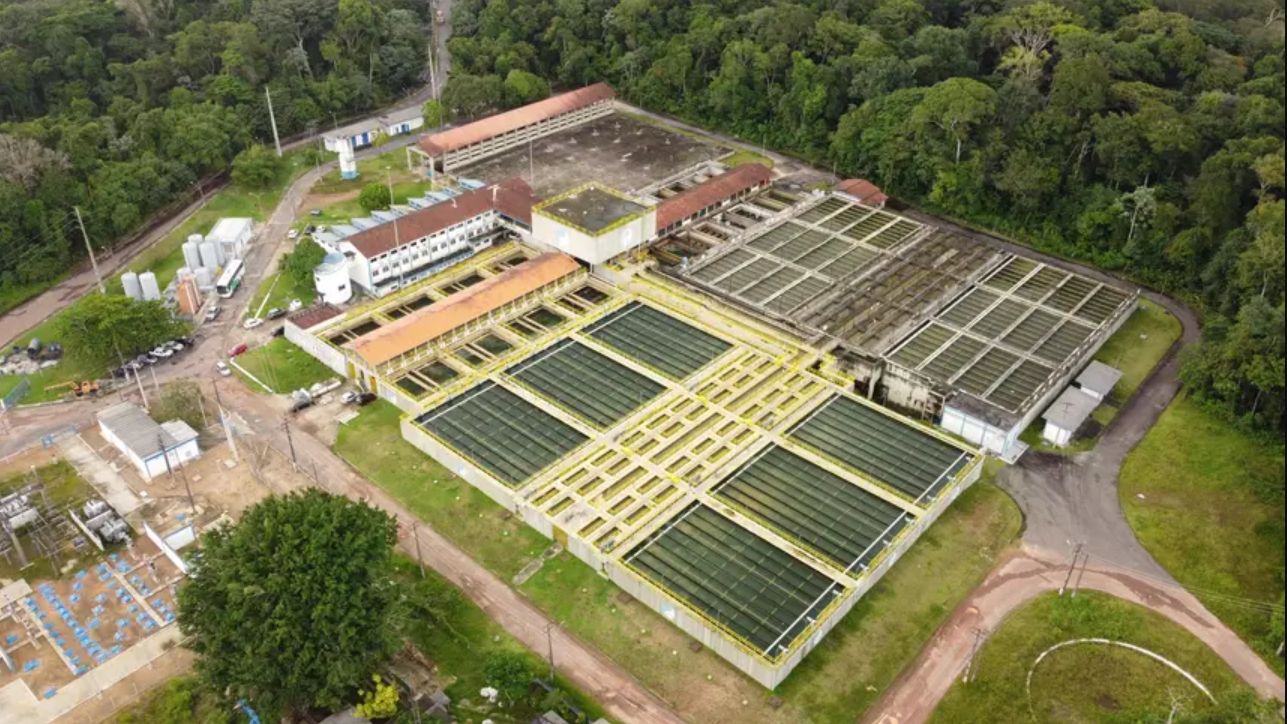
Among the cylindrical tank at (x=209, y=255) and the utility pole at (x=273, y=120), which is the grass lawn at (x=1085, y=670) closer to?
the cylindrical tank at (x=209, y=255)

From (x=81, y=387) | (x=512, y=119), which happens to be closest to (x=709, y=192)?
(x=512, y=119)

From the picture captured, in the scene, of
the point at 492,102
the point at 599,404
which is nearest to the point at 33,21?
the point at 492,102

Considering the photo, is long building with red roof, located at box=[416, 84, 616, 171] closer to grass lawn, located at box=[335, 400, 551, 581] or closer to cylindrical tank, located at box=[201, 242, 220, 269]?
cylindrical tank, located at box=[201, 242, 220, 269]

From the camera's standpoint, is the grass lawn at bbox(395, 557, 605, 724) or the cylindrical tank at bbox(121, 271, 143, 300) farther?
the cylindrical tank at bbox(121, 271, 143, 300)

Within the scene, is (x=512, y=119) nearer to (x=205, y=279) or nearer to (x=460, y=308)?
(x=205, y=279)

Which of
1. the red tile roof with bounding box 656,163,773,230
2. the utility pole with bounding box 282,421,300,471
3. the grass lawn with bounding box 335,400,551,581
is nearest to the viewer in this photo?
the grass lawn with bounding box 335,400,551,581

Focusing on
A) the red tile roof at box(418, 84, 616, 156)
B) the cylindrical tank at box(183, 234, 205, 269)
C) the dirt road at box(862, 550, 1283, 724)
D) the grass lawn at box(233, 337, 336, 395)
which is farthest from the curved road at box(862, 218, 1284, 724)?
the cylindrical tank at box(183, 234, 205, 269)

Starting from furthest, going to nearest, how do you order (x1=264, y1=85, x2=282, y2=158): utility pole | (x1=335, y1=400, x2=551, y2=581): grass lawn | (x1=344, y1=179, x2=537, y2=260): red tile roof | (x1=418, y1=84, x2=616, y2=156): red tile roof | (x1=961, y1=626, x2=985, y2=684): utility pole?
(x1=264, y1=85, x2=282, y2=158): utility pole → (x1=418, y1=84, x2=616, y2=156): red tile roof → (x1=344, y1=179, x2=537, y2=260): red tile roof → (x1=335, y1=400, x2=551, y2=581): grass lawn → (x1=961, y1=626, x2=985, y2=684): utility pole

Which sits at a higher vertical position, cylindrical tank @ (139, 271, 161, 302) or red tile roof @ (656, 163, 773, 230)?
red tile roof @ (656, 163, 773, 230)
